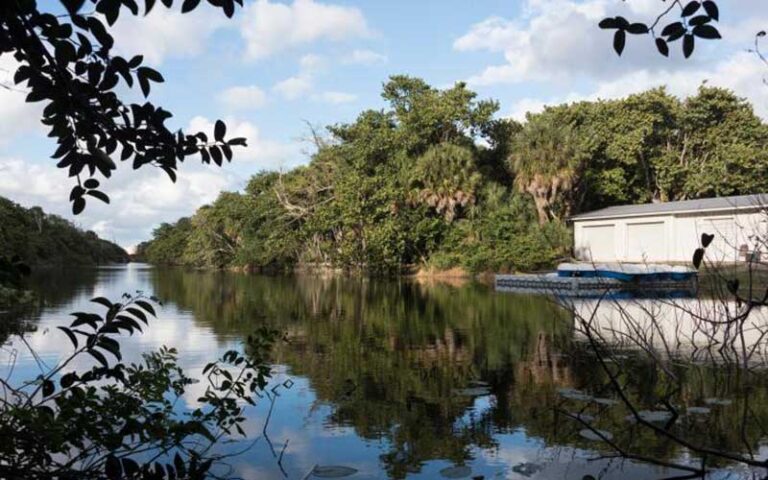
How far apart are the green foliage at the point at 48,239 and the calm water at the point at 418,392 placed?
3317 centimetres

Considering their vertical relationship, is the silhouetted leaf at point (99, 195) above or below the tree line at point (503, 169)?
below

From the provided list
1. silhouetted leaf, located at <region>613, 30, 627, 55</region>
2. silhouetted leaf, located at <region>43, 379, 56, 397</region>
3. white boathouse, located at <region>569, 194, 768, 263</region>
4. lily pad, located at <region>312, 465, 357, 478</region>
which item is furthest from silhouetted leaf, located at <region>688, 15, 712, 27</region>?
white boathouse, located at <region>569, 194, 768, 263</region>

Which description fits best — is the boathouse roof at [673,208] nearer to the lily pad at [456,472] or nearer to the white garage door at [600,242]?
the white garage door at [600,242]

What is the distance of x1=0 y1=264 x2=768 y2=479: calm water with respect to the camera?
5969 mm

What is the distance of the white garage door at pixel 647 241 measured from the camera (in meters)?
33.9

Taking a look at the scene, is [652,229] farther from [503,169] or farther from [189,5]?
[189,5]

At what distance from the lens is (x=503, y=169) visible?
44250 millimetres

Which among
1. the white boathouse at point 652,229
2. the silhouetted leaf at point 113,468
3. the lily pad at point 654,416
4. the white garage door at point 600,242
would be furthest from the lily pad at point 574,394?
the white garage door at point 600,242

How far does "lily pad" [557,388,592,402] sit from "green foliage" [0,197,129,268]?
4069cm

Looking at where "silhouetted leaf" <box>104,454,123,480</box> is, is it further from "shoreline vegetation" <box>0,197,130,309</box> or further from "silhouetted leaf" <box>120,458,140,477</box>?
"shoreline vegetation" <box>0,197,130,309</box>

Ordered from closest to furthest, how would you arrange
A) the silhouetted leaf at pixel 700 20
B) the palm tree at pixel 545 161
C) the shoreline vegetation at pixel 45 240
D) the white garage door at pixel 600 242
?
1. the silhouetted leaf at pixel 700 20
2. the palm tree at pixel 545 161
3. the white garage door at pixel 600 242
4. the shoreline vegetation at pixel 45 240

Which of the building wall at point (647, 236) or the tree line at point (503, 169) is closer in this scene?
the building wall at point (647, 236)

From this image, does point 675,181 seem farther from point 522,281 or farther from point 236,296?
point 236,296

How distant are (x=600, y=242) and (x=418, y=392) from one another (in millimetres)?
30219
